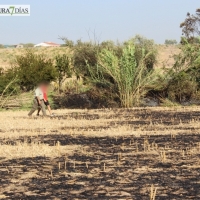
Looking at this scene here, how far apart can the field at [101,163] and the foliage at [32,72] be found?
14.3 m

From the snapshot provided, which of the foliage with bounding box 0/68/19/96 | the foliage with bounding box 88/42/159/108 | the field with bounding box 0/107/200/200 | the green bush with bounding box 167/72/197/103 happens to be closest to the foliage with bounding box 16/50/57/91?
the foliage with bounding box 0/68/19/96

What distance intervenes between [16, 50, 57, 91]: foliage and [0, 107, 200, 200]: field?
14346 millimetres

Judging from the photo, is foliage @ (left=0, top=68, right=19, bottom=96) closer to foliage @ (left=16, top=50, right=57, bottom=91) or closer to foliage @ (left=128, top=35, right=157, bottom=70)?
foliage @ (left=16, top=50, right=57, bottom=91)

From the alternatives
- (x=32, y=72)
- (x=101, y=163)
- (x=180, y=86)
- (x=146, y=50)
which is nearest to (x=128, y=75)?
(x=180, y=86)

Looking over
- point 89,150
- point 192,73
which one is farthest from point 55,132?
point 192,73

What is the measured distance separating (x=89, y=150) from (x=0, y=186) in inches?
152

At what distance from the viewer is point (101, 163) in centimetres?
1000

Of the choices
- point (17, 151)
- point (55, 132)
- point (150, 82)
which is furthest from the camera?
point (150, 82)

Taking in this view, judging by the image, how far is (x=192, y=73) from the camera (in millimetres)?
28938

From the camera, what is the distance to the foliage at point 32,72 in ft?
102

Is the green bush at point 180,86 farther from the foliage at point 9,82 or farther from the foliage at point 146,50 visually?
the foliage at point 9,82

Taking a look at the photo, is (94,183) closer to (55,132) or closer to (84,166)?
(84,166)

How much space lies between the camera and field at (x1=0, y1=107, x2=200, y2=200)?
7613mm

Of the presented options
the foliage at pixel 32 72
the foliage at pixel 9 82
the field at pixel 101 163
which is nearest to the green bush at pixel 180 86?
the foliage at pixel 32 72
